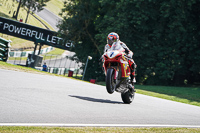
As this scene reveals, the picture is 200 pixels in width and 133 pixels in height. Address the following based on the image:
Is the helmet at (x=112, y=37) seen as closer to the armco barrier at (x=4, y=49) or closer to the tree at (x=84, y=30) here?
the armco barrier at (x=4, y=49)

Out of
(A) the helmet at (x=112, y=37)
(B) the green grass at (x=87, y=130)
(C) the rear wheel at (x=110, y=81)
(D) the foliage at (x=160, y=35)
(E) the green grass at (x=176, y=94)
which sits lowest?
(B) the green grass at (x=87, y=130)

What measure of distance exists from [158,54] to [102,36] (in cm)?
555

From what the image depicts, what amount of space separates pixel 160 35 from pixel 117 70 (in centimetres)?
2054

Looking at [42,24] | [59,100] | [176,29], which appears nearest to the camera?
[59,100]

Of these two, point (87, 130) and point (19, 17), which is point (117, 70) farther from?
point (19, 17)

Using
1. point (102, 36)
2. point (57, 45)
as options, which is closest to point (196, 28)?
point (102, 36)

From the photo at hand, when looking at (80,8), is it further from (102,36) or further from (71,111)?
(71,111)

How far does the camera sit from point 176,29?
27062 millimetres

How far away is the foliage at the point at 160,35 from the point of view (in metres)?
27.1

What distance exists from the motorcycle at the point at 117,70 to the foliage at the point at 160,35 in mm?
18322

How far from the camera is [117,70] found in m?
8.66

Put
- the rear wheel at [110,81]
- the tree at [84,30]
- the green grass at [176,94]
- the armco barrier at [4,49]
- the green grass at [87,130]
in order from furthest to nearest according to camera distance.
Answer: the tree at [84,30] < the armco barrier at [4,49] < the green grass at [176,94] < the rear wheel at [110,81] < the green grass at [87,130]

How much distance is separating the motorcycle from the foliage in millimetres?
18322

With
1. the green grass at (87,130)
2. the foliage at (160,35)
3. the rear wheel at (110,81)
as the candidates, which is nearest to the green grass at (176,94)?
the foliage at (160,35)
